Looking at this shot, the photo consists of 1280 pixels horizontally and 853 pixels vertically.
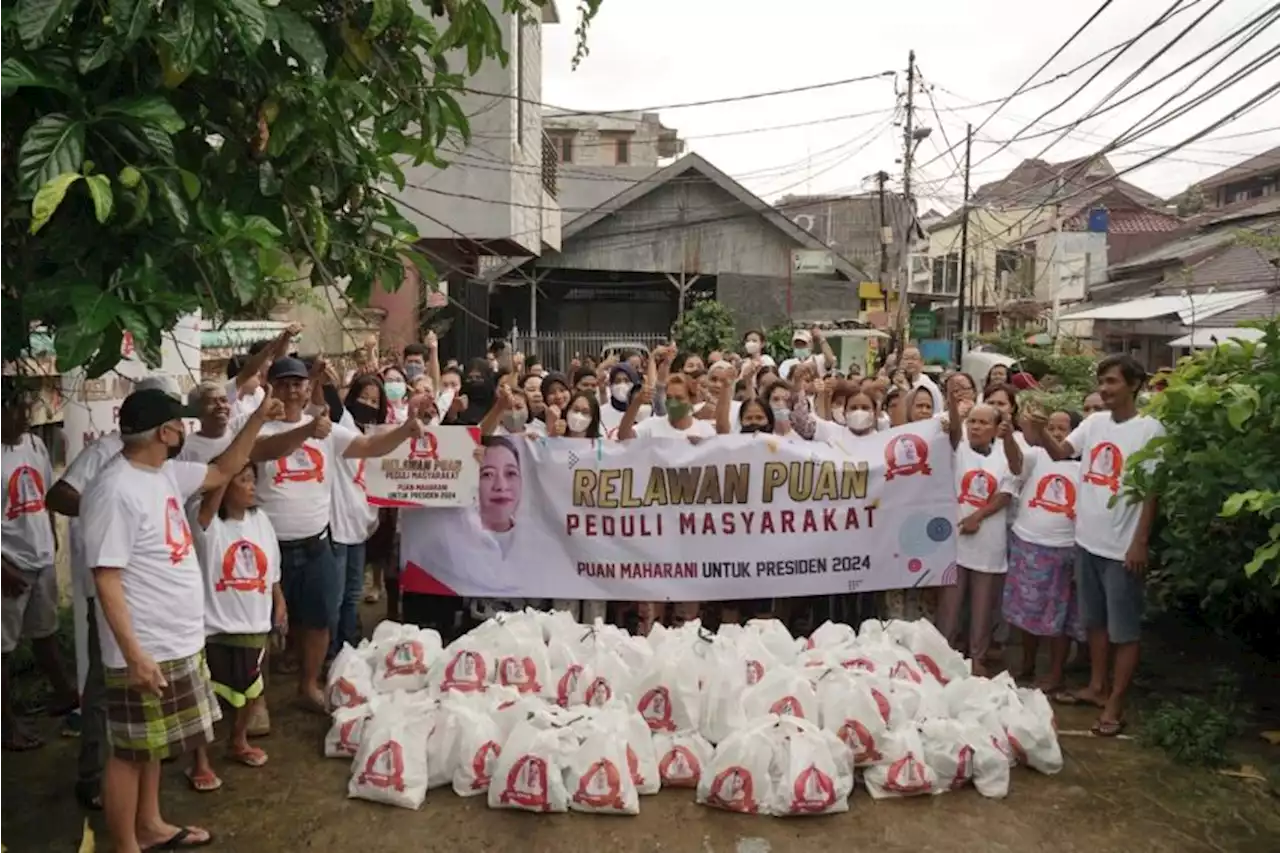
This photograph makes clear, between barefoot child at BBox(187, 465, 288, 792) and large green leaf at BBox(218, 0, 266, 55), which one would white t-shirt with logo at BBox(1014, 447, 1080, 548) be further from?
large green leaf at BBox(218, 0, 266, 55)

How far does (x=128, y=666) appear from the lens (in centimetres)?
369

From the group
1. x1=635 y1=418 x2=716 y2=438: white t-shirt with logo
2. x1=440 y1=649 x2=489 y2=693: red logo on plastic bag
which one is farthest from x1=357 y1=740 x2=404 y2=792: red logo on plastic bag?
x1=635 y1=418 x2=716 y2=438: white t-shirt with logo

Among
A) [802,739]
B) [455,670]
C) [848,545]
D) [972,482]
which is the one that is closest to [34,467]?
[455,670]

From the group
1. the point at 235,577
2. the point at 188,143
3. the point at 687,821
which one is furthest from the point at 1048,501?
the point at 188,143

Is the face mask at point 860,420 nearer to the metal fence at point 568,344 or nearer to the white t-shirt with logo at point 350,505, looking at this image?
the white t-shirt with logo at point 350,505

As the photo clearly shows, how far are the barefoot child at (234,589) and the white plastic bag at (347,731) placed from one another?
407mm

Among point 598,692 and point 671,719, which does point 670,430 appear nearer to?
point 598,692

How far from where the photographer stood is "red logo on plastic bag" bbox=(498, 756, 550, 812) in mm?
4324

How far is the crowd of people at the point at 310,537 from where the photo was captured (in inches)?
150

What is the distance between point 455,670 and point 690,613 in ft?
5.76

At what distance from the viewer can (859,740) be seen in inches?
182

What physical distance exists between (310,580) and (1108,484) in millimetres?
4025

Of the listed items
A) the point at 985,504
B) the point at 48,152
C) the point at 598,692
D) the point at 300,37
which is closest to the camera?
the point at 48,152

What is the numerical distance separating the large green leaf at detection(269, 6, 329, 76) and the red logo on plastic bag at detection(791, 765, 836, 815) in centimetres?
316
